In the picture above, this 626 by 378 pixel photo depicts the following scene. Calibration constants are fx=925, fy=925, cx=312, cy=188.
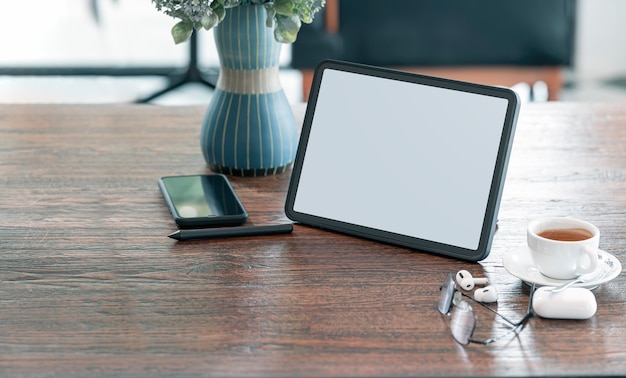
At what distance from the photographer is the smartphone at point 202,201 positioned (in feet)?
4.08

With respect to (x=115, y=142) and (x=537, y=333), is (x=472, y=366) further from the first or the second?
(x=115, y=142)

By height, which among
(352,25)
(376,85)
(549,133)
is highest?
(376,85)

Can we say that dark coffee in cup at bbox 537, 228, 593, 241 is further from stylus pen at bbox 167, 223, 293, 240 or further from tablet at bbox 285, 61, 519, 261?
stylus pen at bbox 167, 223, 293, 240

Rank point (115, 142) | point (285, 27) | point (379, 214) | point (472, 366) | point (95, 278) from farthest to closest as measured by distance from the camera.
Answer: point (115, 142), point (285, 27), point (379, 214), point (95, 278), point (472, 366)

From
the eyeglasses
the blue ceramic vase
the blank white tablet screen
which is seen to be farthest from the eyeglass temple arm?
the blue ceramic vase

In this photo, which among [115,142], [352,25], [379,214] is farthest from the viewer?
[352,25]

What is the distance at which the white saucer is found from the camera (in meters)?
1.05

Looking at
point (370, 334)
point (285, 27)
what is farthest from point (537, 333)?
point (285, 27)

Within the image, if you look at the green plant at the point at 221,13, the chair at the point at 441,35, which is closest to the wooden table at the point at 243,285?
the green plant at the point at 221,13

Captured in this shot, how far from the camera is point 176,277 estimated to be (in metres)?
1.09

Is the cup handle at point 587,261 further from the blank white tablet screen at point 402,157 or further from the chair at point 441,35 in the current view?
the chair at point 441,35

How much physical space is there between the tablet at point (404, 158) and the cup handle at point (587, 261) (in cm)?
12

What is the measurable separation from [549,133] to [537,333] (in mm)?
754

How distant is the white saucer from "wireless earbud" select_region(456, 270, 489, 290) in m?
0.03
